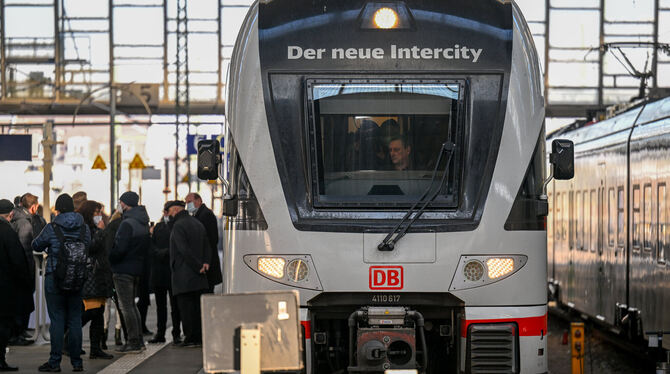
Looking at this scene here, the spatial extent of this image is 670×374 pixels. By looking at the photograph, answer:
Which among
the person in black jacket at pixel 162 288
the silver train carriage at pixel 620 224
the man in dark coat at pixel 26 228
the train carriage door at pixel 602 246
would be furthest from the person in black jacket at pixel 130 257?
the train carriage door at pixel 602 246

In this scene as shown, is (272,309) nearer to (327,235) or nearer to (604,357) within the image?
(327,235)

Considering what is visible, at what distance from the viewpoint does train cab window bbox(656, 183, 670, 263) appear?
12.4 metres

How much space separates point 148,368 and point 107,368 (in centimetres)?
41

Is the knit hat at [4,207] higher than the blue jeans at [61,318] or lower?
higher

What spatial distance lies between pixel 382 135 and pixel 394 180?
34cm

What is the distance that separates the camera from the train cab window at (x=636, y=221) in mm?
13703

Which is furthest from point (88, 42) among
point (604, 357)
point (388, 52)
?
point (388, 52)

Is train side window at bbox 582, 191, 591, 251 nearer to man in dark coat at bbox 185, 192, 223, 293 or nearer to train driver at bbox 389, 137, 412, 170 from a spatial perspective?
man in dark coat at bbox 185, 192, 223, 293

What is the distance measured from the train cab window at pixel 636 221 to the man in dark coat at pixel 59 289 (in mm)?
6069

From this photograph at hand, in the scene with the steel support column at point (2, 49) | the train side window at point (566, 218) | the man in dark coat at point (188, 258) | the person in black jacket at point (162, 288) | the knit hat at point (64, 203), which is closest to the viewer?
the knit hat at point (64, 203)

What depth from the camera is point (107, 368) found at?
12273 mm

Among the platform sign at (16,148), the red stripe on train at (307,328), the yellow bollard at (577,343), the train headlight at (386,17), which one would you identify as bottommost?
the yellow bollard at (577,343)

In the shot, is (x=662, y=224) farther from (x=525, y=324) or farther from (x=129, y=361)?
(x=129, y=361)

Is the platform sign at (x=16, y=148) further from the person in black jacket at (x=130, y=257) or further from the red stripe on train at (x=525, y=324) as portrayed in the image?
the red stripe on train at (x=525, y=324)
